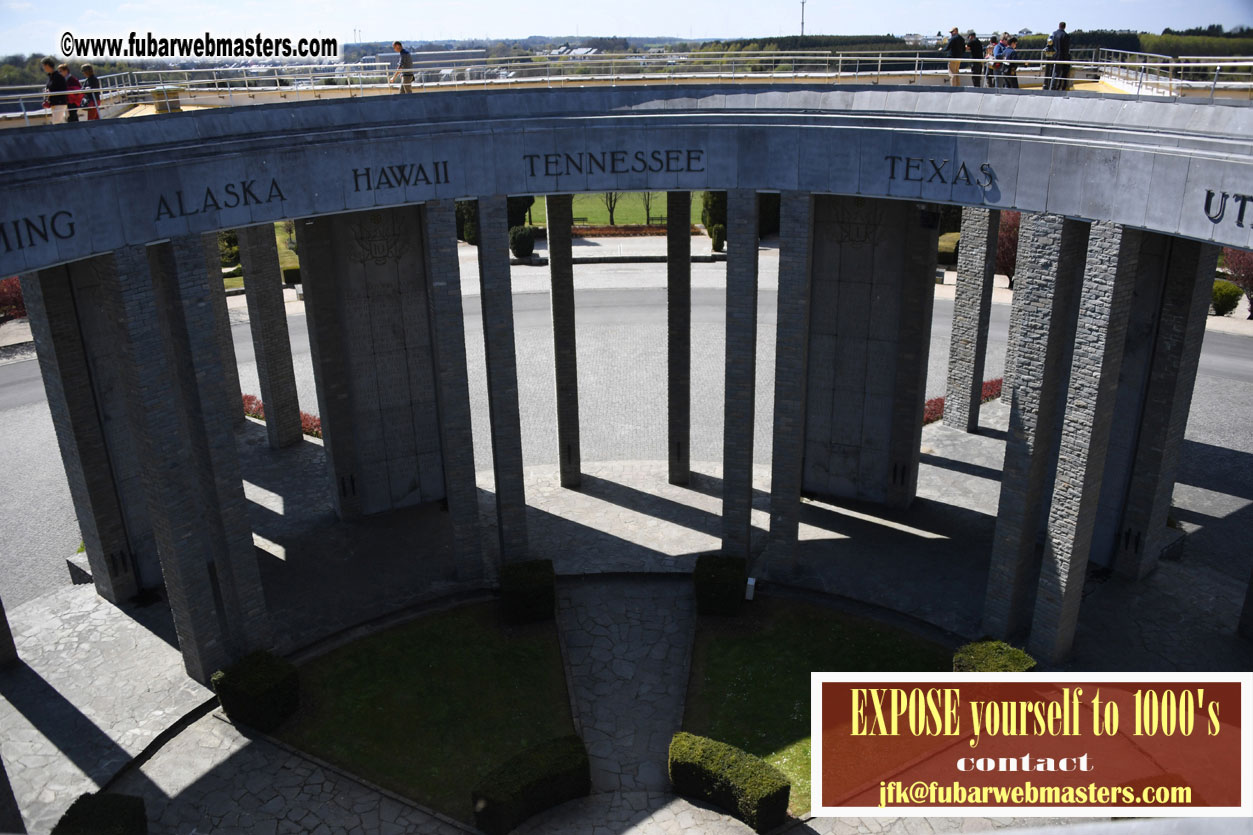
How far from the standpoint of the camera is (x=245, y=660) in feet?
64.8

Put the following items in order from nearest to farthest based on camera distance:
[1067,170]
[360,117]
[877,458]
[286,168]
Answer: [1067,170] < [286,168] < [360,117] < [877,458]

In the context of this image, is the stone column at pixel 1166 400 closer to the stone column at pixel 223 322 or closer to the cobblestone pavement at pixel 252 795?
the cobblestone pavement at pixel 252 795

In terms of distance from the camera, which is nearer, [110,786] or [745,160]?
[110,786]

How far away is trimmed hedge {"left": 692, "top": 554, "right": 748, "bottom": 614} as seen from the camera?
22.3 meters

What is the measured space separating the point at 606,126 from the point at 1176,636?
641 inches

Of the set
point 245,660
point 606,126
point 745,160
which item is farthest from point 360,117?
point 245,660

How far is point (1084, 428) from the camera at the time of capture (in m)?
19.0

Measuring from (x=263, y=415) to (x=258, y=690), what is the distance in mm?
16902

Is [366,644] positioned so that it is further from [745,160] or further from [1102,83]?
[1102,83]

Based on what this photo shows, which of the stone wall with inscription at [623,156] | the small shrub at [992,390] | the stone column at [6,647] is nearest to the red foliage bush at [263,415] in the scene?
the stone column at [6,647]

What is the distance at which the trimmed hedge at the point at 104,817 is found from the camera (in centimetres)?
1553

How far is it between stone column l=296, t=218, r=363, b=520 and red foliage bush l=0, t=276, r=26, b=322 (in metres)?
24.4

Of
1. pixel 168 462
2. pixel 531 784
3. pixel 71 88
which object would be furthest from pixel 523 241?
pixel 531 784

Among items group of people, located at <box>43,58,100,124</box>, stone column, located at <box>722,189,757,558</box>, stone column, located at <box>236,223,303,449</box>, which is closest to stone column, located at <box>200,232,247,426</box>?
stone column, located at <box>236,223,303,449</box>
